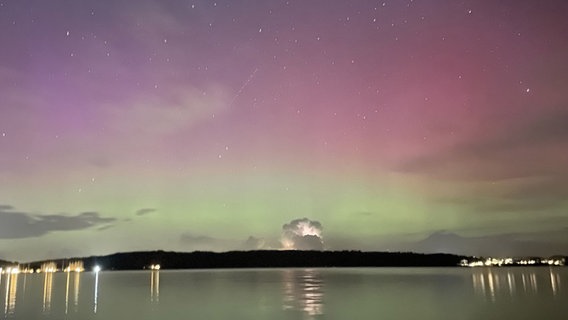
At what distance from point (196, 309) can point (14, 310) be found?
15.5 metres

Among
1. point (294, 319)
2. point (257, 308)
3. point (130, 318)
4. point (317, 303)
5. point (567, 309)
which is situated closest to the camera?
point (294, 319)

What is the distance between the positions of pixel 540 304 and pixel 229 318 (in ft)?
96.9

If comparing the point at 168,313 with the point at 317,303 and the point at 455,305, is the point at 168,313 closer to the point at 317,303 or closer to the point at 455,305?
the point at 317,303

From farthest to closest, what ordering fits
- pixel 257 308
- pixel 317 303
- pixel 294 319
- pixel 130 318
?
pixel 317 303 → pixel 257 308 → pixel 130 318 → pixel 294 319

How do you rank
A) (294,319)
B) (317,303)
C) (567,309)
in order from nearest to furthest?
(294,319)
(567,309)
(317,303)

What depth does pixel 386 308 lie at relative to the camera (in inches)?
2005

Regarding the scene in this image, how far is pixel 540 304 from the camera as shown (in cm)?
5253

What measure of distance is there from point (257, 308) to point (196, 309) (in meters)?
5.57

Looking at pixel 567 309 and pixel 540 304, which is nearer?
pixel 567 309

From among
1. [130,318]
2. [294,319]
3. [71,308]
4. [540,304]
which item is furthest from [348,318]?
[71,308]

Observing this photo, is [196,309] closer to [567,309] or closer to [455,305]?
[455,305]

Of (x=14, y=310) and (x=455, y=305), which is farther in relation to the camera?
(x=455, y=305)

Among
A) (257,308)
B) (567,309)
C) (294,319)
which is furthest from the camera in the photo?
(257,308)

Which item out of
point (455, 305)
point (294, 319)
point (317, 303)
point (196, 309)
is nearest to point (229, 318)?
point (294, 319)
